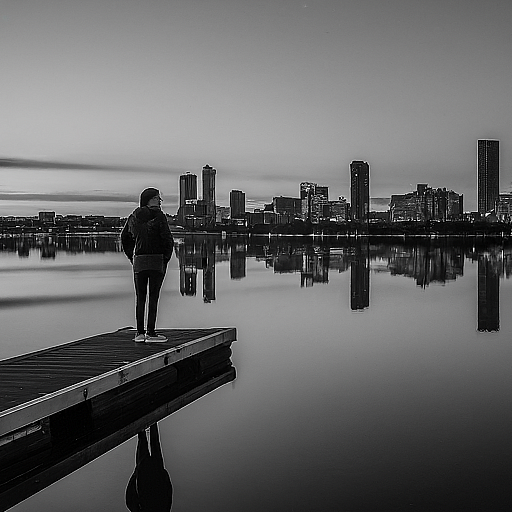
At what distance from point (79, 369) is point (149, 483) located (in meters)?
2.63

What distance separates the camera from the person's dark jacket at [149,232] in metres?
10.9

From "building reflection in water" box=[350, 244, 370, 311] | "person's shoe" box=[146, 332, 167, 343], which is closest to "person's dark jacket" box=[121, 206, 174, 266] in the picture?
"person's shoe" box=[146, 332, 167, 343]

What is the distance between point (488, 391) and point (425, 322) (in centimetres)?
850

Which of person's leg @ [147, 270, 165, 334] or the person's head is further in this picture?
person's leg @ [147, 270, 165, 334]

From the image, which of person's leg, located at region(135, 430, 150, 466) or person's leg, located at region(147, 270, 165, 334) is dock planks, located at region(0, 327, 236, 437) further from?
person's leg, located at region(135, 430, 150, 466)

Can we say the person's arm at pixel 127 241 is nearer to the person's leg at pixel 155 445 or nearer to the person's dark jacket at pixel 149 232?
the person's dark jacket at pixel 149 232

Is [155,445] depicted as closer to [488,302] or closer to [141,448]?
[141,448]

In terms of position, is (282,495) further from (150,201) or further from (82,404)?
(150,201)

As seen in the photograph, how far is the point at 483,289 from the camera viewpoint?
1158 inches

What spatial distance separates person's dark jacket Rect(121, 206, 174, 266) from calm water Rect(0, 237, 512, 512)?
2480mm

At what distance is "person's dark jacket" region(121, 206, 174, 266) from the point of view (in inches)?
428

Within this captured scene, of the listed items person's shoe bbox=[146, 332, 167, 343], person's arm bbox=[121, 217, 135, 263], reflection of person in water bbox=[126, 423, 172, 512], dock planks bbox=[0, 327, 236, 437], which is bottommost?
reflection of person in water bbox=[126, 423, 172, 512]

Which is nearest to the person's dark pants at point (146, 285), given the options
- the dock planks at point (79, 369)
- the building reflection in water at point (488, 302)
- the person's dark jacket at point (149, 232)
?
the person's dark jacket at point (149, 232)

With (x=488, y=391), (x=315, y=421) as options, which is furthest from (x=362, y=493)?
(x=488, y=391)
